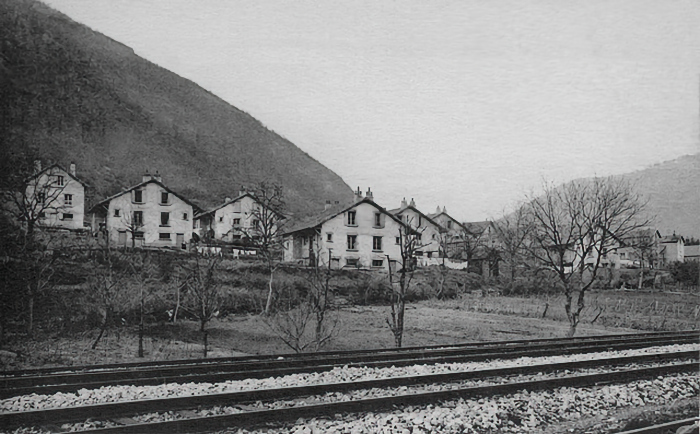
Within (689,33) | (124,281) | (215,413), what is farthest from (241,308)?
(689,33)

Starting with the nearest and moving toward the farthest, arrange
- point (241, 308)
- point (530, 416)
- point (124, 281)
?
point (530, 416) < point (124, 281) < point (241, 308)

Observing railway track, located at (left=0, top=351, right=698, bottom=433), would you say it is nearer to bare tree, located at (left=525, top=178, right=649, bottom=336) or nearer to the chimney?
bare tree, located at (left=525, top=178, right=649, bottom=336)

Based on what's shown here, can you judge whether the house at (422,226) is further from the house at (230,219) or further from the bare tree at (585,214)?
the house at (230,219)

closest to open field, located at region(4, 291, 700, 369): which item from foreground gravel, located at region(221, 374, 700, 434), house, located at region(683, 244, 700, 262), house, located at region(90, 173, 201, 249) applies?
house, located at region(683, 244, 700, 262)

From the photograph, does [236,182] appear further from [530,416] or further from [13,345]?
[530,416]

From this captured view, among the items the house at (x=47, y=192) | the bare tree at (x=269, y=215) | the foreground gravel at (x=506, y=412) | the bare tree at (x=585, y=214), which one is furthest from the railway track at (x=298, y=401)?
the bare tree at (x=269, y=215)

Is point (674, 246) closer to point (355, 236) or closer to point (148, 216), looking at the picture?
point (355, 236)
